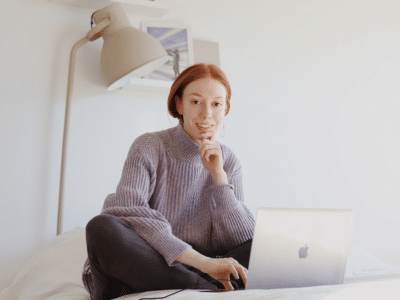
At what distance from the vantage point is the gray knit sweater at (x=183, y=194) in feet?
4.10

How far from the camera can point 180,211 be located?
4.41 ft

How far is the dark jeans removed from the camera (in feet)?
3.32

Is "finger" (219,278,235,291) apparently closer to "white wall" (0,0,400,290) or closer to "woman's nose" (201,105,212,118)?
"woman's nose" (201,105,212,118)

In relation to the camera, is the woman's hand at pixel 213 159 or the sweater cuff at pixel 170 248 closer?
the sweater cuff at pixel 170 248

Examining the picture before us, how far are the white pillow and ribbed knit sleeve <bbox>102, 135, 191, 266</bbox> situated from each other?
0.25m

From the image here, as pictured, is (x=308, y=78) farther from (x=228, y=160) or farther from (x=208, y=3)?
(x=228, y=160)

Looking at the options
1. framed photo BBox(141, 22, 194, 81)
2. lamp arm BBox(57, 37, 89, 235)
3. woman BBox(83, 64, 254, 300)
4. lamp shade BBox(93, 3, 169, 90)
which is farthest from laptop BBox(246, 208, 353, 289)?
framed photo BBox(141, 22, 194, 81)

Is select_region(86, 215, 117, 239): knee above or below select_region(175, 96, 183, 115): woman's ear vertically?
below

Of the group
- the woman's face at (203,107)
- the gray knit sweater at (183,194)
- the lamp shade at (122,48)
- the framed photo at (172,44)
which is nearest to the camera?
the gray knit sweater at (183,194)

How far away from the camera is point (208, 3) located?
2.18 meters

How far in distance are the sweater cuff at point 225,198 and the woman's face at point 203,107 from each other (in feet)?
0.52

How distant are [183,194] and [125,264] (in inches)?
15.0

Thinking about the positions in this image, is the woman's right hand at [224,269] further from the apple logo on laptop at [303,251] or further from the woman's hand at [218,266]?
the apple logo on laptop at [303,251]


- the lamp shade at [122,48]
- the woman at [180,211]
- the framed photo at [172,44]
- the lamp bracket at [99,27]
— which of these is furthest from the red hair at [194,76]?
the framed photo at [172,44]
